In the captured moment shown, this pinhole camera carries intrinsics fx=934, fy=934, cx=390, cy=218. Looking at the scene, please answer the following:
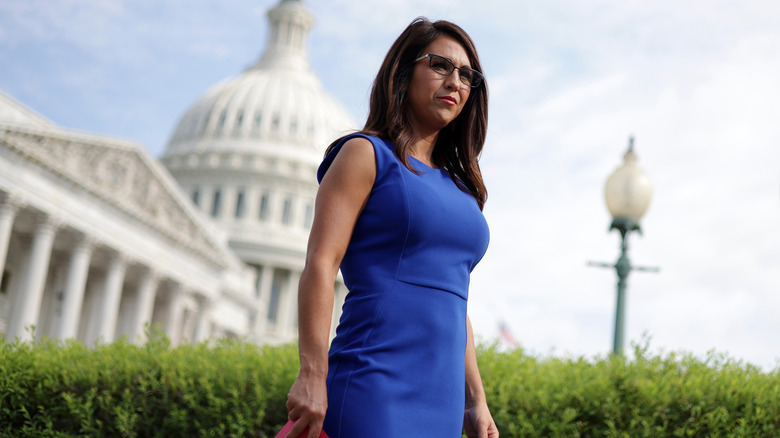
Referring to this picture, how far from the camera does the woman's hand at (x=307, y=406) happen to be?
251 centimetres

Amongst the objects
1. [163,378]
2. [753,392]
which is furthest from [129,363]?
[753,392]

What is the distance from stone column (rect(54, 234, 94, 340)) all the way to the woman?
1514 inches

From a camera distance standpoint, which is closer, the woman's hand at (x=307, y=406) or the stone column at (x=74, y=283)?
the woman's hand at (x=307, y=406)

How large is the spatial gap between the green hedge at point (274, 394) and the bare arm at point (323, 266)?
3399 mm

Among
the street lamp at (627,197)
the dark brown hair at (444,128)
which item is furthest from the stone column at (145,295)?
the dark brown hair at (444,128)

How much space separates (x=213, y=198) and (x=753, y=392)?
Result: 80.1 m

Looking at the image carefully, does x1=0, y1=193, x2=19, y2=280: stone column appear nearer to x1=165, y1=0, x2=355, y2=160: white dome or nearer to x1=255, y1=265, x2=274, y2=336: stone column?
x1=255, y1=265, x2=274, y2=336: stone column

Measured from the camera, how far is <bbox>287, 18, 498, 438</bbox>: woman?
102 inches

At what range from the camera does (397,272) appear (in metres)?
2.70

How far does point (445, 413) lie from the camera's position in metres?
2.70

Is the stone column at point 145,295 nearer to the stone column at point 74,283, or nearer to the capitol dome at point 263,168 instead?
the stone column at point 74,283

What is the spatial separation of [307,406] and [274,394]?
3842mm

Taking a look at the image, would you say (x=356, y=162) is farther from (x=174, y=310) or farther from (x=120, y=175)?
(x=174, y=310)

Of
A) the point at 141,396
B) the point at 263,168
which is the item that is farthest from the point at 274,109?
the point at 141,396
